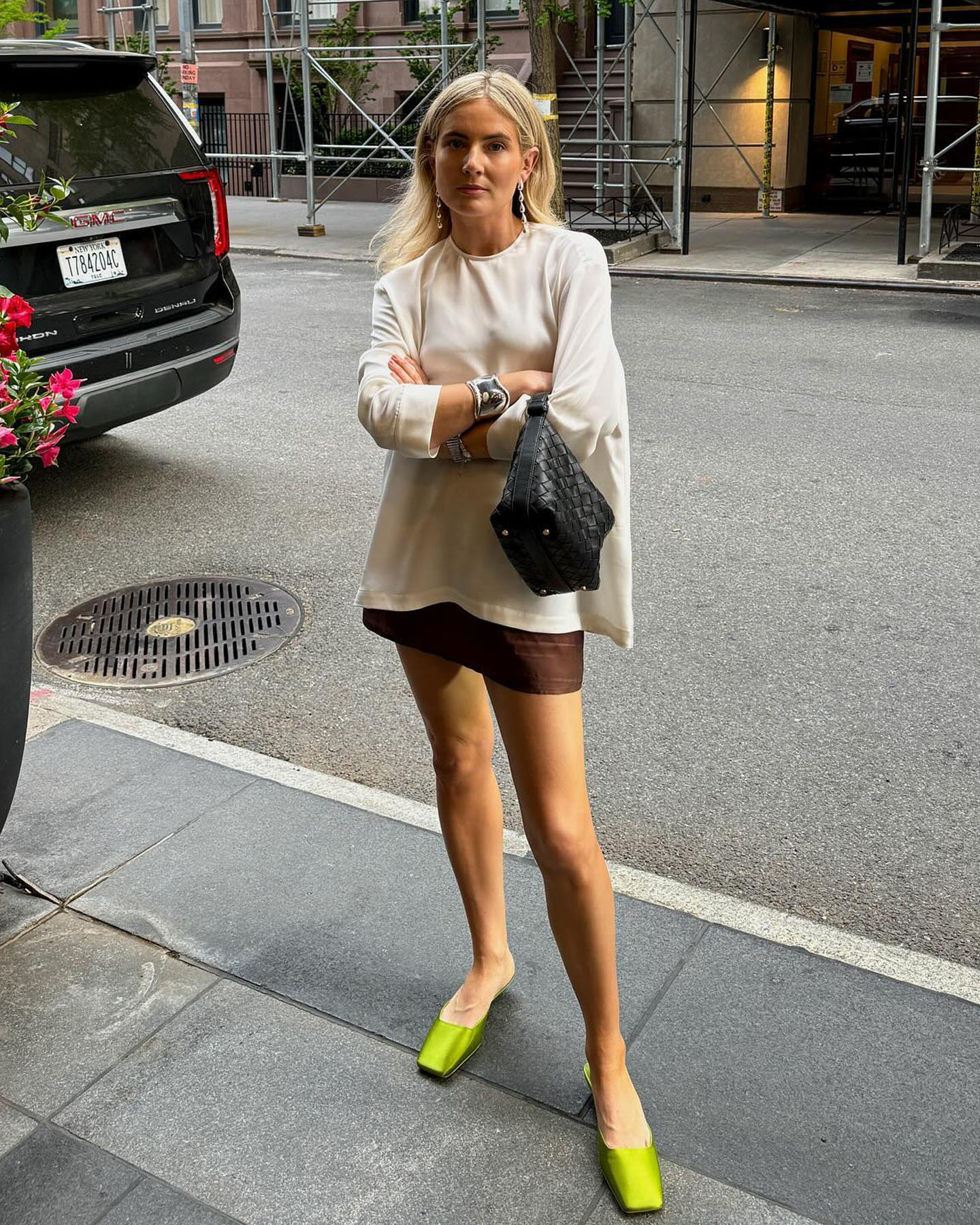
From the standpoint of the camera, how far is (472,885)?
2910mm

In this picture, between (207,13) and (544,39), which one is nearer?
(544,39)

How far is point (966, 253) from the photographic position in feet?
49.1

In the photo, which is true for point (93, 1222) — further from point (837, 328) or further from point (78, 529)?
point (837, 328)

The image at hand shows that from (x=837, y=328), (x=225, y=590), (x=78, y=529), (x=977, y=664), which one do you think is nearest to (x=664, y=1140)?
(x=977, y=664)

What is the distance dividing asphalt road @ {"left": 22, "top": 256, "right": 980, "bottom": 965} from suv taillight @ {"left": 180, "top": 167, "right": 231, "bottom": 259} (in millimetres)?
1204

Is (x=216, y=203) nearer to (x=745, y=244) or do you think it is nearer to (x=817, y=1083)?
(x=817, y=1083)

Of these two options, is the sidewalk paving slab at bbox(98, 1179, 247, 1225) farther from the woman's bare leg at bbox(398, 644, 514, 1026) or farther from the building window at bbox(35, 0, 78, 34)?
the building window at bbox(35, 0, 78, 34)

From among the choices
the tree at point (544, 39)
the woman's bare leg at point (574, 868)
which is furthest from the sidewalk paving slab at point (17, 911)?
the tree at point (544, 39)

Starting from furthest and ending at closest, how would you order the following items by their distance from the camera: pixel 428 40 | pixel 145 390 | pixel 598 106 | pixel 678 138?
1. pixel 428 40
2. pixel 598 106
3. pixel 678 138
4. pixel 145 390

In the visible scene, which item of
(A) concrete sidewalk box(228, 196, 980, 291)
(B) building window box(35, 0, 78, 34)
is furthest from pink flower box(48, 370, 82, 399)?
(B) building window box(35, 0, 78, 34)

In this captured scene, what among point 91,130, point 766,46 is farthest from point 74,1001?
point 766,46

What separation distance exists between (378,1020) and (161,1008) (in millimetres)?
487

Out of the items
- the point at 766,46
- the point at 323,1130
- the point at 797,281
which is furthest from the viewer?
the point at 766,46

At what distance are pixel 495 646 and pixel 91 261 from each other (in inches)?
172
